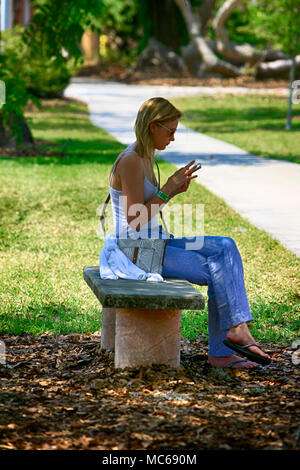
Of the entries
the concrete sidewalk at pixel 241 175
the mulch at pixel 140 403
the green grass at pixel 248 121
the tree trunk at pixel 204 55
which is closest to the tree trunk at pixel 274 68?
the tree trunk at pixel 204 55

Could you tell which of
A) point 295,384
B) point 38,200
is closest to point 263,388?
point 295,384

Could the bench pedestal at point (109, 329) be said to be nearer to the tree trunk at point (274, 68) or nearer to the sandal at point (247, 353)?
the sandal at point (247, 353)

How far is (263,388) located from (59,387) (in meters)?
1.12

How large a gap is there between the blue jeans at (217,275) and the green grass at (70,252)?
2.94ft

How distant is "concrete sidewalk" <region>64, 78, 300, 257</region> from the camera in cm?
960

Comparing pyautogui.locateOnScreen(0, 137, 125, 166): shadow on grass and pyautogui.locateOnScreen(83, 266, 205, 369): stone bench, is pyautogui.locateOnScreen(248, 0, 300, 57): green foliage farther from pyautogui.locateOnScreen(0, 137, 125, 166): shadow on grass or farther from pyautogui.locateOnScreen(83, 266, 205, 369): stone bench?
pyautogui.locateOnScreen(83, 266, 205, 369): stone bench

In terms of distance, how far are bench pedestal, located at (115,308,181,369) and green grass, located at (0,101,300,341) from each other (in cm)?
108

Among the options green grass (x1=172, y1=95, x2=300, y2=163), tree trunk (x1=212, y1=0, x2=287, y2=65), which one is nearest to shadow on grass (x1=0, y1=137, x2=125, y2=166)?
green grass (x1=172, y1=95, x2=300, y2=163)

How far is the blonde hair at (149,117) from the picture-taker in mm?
4703

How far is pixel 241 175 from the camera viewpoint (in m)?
13.2

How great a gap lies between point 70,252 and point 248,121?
1513 cm

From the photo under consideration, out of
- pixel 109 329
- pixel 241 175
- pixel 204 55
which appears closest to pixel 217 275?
pixel 109 329

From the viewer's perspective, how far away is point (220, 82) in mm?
34375

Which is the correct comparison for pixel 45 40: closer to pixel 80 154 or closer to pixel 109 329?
pixel 80 154
